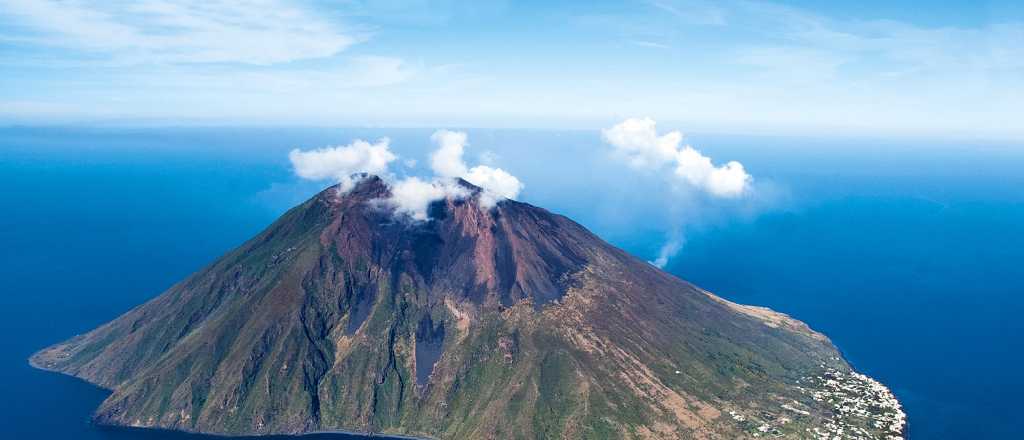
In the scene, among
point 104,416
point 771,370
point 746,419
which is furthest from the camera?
point 771,370

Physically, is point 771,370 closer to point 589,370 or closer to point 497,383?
point 589,370

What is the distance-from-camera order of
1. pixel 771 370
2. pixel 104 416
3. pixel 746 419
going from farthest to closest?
1. pixel 771 370
2. pixel 104 416
3. pixel 746 419

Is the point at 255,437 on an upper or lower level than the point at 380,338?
lower

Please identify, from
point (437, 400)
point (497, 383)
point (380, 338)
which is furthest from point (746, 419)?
point (380, 338)

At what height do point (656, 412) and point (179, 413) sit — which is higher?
point (656, 412)

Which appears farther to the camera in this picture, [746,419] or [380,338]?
[380,338]

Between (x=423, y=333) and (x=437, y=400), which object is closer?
(x=437, y=400)

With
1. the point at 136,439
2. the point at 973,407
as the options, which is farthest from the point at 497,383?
the point at 973,407

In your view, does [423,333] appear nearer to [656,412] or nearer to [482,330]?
[482,330]

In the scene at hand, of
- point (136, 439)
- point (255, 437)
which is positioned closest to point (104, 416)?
point (136, 439)
